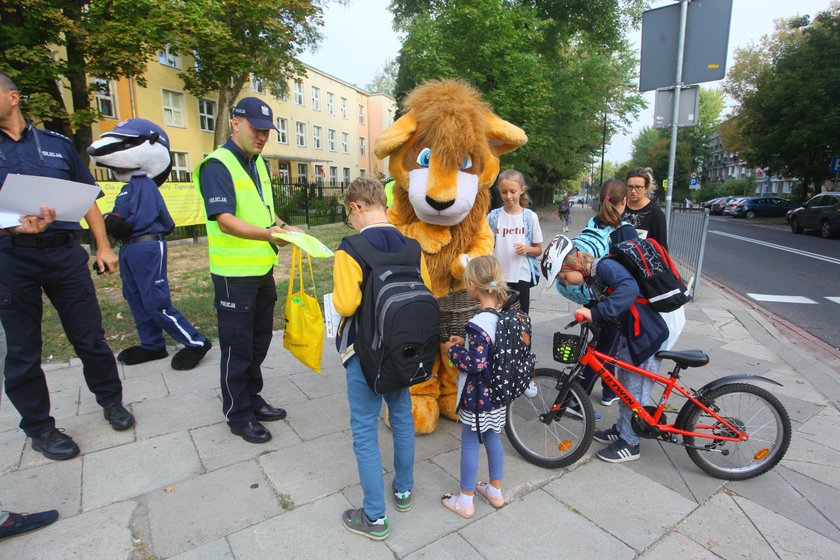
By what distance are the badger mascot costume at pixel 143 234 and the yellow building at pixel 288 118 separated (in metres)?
9.62

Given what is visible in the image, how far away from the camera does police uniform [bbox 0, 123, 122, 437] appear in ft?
8.90

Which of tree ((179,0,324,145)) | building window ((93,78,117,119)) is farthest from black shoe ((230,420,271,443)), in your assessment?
building window ((93,78,117,119))

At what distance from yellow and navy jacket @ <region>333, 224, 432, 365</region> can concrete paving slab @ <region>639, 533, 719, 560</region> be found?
173cm

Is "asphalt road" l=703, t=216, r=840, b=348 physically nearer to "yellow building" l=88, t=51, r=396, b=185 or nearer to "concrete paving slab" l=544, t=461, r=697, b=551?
"concrete paving slab" l=544, t=461, r=697, b=551

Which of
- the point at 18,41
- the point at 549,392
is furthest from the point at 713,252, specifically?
the point at 18,41

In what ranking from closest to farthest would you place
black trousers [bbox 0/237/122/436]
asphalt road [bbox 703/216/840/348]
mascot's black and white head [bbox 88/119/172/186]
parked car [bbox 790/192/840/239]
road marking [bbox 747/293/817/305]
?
black trousers [bbox 0/237/122/436], mascot's black and white head [bbox 88/119/172/186], asphalt road [bbox 703/216/840/348], road marking [bbox 747/293/817/305], parked car [bbox 790/192/840/239]

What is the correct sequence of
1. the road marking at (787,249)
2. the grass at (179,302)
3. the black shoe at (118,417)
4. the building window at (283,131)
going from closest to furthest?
the black shoe at (118,417) < the grass at (179,302) < the road marking at (787,249) < the building window at (283,131)

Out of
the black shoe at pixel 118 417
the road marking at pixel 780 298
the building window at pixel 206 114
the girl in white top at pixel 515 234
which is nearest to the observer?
the black shoe at pixel 118 417

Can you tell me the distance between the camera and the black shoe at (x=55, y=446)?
9.40ft

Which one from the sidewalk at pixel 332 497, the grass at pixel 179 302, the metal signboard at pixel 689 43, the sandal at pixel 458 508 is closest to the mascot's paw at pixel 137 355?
the grass at pixel 179 302

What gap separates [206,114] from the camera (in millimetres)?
27125

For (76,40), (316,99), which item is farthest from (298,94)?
(76,40)

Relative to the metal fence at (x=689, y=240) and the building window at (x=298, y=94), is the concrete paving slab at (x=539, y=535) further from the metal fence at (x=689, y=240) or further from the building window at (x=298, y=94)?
the building window at (x=298, y=94)

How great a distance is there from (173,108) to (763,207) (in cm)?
3463
